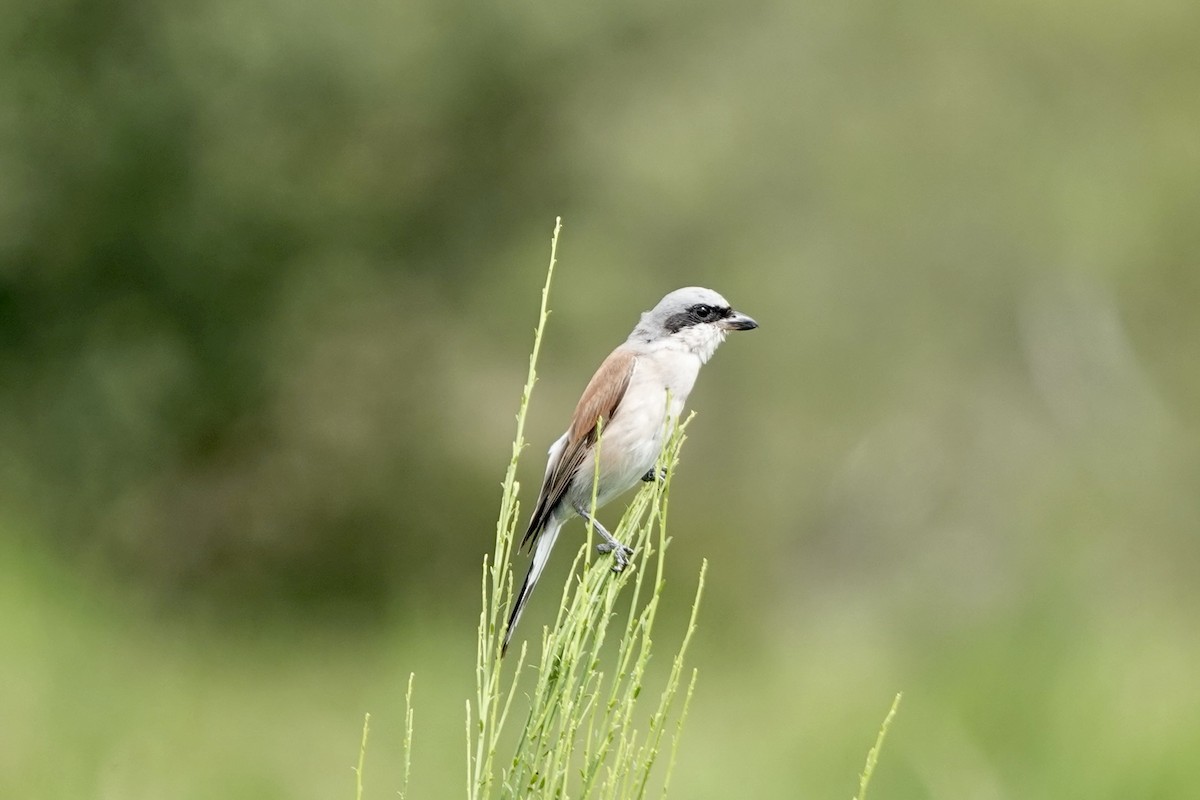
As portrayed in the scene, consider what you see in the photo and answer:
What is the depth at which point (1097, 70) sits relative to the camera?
19516mm

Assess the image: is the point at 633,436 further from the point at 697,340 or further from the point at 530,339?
the point at 530,339

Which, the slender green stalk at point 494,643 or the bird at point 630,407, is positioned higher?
the bird at point 630,407

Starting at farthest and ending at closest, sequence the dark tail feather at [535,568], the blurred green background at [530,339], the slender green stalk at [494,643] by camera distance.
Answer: the blurred green background at [530,339]
the dark tail feather at [535,568]
the slender green stalk at [494,643]

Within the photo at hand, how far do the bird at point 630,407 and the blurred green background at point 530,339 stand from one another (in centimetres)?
326

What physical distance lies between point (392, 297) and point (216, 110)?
3.52 metres

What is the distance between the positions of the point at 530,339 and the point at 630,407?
1097 centimetres

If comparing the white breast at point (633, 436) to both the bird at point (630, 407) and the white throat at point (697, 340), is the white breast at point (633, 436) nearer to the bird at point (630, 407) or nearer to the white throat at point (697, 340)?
the bird at point (630, 407)

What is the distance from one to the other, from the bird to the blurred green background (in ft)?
10.7

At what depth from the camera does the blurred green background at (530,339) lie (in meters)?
11.7

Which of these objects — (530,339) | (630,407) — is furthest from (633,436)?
(530,339)

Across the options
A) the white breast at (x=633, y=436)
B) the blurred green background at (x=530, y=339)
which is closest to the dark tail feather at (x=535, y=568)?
the white breast at (x=633, y=436)

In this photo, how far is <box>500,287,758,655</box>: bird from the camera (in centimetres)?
385

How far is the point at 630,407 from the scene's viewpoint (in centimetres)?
391

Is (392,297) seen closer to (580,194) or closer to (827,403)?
(580,194)
